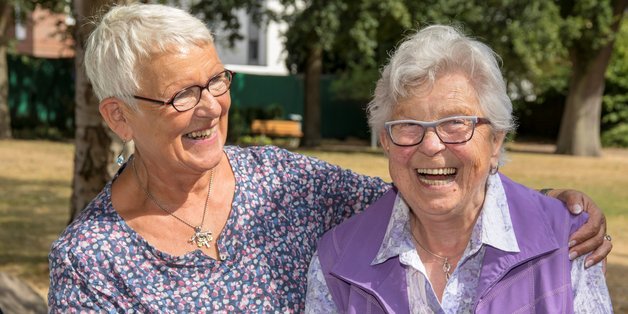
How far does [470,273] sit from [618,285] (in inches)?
237

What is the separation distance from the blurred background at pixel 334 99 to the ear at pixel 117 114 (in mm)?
3984

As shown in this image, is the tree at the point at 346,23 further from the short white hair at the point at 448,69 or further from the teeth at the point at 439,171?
the teeth at the point at 439,171

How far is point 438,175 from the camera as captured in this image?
273cm

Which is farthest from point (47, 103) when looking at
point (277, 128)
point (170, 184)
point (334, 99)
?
point (170, 184)

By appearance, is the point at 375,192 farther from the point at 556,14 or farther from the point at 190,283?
the point at 556,14

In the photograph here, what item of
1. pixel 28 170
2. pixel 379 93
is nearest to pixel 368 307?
pixel 379 93

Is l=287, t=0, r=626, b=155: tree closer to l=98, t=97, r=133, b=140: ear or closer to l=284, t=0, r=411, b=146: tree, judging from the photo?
l=284, t=0, r=411, b=146: tree

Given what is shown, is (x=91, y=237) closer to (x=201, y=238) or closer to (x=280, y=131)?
(x=201, y=238)

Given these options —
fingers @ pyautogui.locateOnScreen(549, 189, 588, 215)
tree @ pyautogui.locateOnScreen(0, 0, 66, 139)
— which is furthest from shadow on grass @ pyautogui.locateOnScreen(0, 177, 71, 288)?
tree @ pyautogui.locateOnScreen(0, 0, 66, 139)

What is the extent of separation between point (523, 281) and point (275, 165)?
1007 millimetres

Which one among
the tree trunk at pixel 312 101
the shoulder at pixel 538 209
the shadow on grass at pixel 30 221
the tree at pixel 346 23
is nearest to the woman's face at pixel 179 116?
the shoulder at pixel 538 209

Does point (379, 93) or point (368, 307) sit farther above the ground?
point (379, 93)

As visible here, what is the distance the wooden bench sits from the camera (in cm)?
2506

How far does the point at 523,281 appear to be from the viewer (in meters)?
2.70
